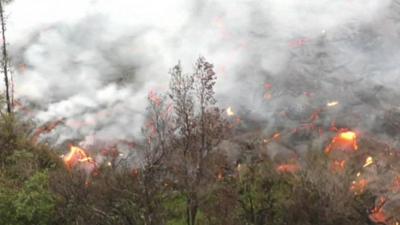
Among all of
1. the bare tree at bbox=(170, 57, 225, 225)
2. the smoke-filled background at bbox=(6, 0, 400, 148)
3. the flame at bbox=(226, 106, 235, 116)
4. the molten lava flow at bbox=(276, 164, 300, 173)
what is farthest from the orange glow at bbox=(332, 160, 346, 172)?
the bare tree at bbox=(170, 57, 225, 225)

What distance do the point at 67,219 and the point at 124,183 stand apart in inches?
140

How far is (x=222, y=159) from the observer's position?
29.0 meters

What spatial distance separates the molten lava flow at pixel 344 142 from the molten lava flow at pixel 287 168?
113 inches

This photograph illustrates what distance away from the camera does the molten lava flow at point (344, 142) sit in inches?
1415

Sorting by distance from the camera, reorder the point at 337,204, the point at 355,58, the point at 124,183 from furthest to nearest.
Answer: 1. the point at 355,58
2. the point at 337,204
3. the point at 124,183

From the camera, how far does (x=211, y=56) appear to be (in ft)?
151

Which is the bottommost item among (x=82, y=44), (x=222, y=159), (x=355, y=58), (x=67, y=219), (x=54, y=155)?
(x=67, y=219)

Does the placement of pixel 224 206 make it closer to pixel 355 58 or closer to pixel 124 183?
pixel 124 183

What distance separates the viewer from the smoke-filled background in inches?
1559

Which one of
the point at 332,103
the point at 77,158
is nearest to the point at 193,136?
the point at 77,158

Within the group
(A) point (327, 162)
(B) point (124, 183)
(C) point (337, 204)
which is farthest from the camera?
(A) point (327, 162)

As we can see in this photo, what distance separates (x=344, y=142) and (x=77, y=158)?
1707 centimetres

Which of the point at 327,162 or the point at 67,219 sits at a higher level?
the point at 327,162

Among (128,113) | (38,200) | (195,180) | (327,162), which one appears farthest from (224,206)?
(128,113)
